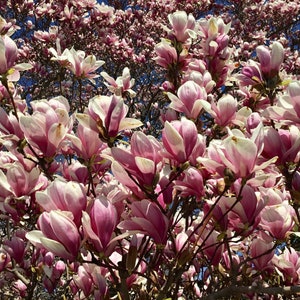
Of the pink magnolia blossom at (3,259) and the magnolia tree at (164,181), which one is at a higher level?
the magnolia tree at (164,181)

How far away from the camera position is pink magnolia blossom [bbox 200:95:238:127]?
167 centimetres

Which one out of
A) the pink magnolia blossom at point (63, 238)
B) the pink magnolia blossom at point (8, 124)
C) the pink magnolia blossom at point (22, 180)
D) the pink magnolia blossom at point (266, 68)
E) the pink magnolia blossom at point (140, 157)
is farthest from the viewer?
the pink magnolia blossom at point (266, 68)

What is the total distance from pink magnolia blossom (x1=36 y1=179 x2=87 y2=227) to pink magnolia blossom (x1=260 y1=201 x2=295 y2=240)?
0.63 meters

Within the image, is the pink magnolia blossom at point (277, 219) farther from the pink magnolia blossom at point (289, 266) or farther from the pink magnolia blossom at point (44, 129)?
the pink magnolia blossom at point (44, 129)

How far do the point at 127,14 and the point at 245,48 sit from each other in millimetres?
2377

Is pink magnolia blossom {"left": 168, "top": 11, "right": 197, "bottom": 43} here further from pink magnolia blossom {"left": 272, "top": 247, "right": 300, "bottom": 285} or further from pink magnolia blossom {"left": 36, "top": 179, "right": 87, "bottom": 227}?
pink magnolia blossom {"left": 36, "top": 179, "right": 87, "bottom": 227}

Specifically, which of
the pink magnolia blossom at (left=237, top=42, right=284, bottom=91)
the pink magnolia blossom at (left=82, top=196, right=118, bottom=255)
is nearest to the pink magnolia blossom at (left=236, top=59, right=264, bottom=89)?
the pink magnolia blossom at (left=237, top=42, right=284, bottom=91)

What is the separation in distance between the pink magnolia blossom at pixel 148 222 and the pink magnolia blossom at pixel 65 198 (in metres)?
0.13

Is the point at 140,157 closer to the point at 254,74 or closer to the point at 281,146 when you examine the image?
the point at 281,146

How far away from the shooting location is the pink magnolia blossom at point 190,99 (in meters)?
1.68

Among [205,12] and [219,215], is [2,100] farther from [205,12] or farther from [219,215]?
[205,12]

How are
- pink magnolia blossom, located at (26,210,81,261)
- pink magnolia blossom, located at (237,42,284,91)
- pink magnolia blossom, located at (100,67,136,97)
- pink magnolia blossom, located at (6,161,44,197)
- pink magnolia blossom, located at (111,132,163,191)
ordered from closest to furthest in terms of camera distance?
pink magnolia blossom, located at (26,210,81,261) → pink magnolia blossom, located at (111,132,163,191) → pink magnolia blossom, located at (6,161,44,197) → pink magnolia blossom, located at (237,42,284,91) → pink magnolia blossom, located at (100,67,136,97)

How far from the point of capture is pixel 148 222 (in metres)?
1.27

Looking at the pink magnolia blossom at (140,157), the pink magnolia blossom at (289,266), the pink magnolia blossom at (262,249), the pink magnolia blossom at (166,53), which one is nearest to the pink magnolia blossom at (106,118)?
the pink magnolia blossom at (140,157)
